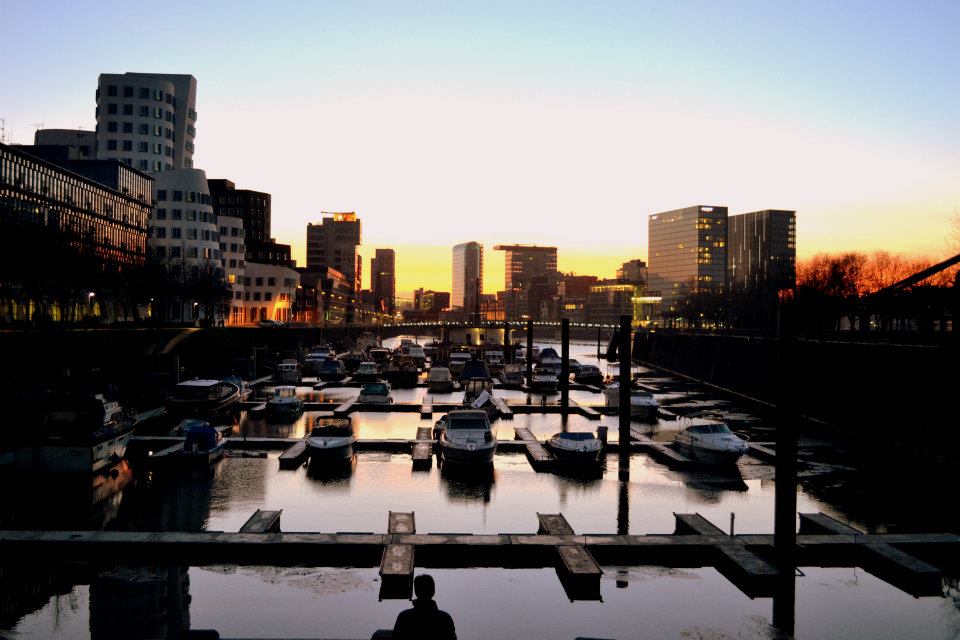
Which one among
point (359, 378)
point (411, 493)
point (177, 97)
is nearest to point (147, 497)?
point (411, 493)

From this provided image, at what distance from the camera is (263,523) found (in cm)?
2647

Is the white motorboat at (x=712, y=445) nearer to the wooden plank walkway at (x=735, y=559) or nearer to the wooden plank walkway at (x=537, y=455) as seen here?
the wooden plank walkway at (x=537, y=455)

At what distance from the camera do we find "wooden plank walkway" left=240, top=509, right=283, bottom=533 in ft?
85.1

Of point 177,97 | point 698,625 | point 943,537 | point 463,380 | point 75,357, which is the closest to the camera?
point 698,625

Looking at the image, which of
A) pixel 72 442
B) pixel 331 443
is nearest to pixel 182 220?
pixel 331 443

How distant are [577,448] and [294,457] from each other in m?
15.0

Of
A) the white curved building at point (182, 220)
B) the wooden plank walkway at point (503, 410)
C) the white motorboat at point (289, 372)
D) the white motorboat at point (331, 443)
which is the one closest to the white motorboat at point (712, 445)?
the white motorboat at point (331, 443)

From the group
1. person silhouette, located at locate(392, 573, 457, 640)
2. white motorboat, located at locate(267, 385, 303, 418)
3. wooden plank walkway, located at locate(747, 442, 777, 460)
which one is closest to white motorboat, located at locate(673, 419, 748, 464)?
wooden plank walkway, located at locate(747, 442, 777, 460)

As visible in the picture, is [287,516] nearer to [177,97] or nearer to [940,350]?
[940,350]

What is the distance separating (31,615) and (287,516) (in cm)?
1110

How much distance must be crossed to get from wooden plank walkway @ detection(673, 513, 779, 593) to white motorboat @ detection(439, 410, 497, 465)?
1391cm

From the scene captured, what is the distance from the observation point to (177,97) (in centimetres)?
15588

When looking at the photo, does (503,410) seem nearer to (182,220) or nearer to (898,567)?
(898,567)

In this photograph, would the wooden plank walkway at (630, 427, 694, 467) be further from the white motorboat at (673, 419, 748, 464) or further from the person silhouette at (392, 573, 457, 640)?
the person silhouette at (392, 573, 457, 640)
